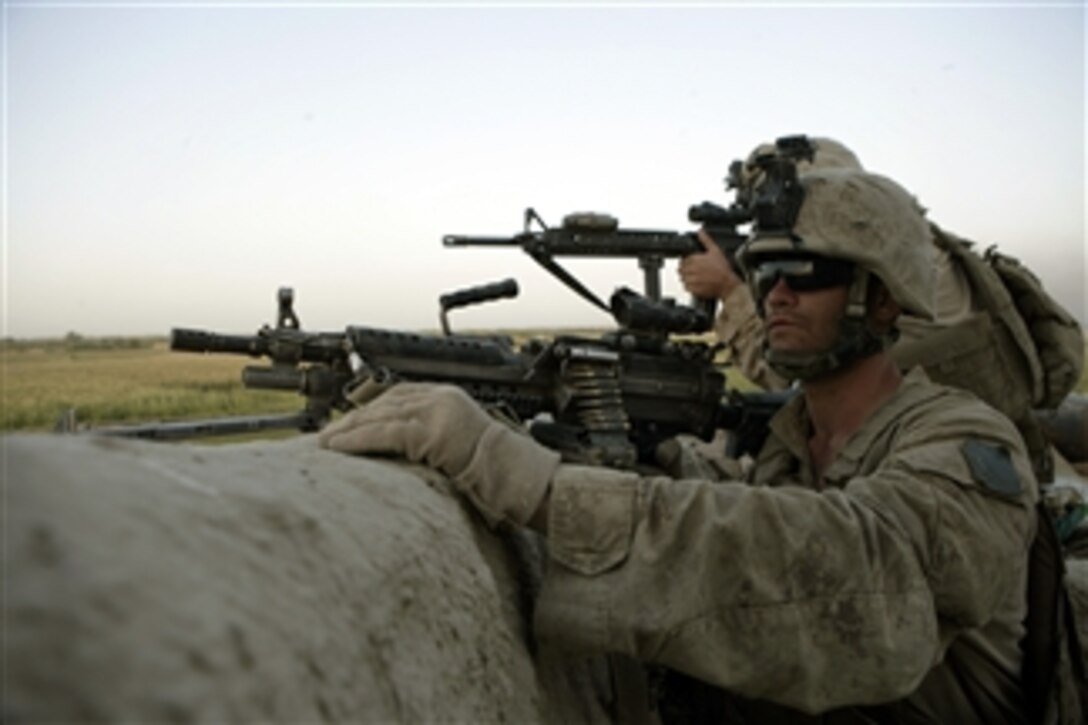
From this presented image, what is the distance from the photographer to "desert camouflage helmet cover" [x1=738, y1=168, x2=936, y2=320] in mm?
2816

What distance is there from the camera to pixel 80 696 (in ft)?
2.43

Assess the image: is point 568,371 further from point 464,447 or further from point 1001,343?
point 1001,343

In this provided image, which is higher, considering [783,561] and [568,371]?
[568,371]

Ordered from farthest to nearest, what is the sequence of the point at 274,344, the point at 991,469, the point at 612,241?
the point at 612,241, the point at 274,344, the point at 991,469

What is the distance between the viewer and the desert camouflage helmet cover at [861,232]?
2816 mm

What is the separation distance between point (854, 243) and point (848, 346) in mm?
305

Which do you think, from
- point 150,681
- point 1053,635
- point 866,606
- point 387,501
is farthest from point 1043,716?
point 150,681

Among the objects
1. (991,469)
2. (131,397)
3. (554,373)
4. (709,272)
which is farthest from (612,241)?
(131,397)

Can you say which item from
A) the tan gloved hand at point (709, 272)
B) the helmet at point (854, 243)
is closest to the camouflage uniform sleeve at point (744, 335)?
the tan gloved hand at point (709, 272)

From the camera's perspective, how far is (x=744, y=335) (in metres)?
4.45

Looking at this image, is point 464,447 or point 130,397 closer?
point 464,447

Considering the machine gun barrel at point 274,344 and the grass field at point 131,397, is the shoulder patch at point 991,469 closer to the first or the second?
the machine gun barrel at point 274,344

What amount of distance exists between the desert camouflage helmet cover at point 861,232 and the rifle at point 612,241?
4.09 ft

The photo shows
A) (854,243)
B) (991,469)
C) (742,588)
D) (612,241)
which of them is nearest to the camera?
(742,588)
